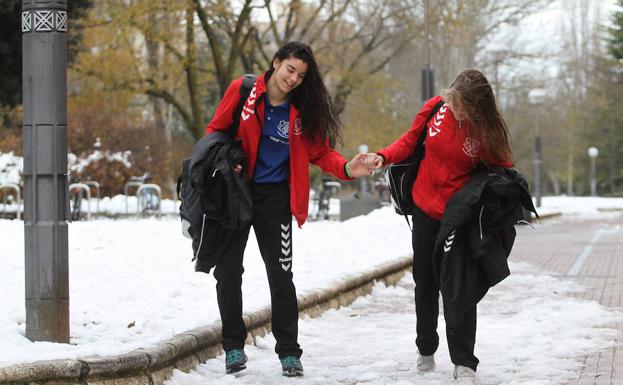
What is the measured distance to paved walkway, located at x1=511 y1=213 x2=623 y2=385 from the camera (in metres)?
6.85

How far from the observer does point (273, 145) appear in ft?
21.6

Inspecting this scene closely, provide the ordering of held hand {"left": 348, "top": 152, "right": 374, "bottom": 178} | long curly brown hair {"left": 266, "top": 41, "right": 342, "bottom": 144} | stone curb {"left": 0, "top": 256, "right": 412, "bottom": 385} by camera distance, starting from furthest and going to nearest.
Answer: held hand {"left": 348, "top": 152, "right": 374, "bottom": 178}, long curly brown hair {"left": 266, "top": 41, "right": 342, "bottom": 144}, stone curb {"left": 0, "top": 256, "right": 412, "bottom": 385}

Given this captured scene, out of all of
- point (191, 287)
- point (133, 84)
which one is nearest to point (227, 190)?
point (191, 287)

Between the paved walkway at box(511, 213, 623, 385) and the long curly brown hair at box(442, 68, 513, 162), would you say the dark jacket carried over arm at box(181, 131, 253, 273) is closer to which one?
the long curly brown hair at box(442, 68, 513, 162)

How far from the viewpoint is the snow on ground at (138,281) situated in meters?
6.57

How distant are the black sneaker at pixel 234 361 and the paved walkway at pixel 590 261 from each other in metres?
1.78

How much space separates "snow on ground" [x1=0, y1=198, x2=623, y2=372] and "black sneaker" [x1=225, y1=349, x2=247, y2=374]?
0.37 m

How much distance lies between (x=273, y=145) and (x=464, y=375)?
1.61 metres

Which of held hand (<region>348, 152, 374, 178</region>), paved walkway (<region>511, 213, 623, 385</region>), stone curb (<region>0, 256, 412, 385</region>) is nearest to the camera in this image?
stone curb (<region>0, 256, 412, 385</region>)

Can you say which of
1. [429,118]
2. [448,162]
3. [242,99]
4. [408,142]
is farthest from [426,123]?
[242,99]

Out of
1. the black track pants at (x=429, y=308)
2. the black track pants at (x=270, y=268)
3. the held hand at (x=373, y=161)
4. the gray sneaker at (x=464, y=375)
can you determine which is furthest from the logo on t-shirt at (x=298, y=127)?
the gray sneaker at (x=464, y=375)

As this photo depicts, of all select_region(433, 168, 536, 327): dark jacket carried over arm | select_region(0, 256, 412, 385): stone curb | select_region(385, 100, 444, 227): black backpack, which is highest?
select_region(385, 100, 444, 227): black backpack

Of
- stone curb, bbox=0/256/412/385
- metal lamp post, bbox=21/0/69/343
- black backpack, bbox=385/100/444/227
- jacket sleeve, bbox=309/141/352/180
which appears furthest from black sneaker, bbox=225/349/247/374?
black backpack, bbox=385/100/444/227

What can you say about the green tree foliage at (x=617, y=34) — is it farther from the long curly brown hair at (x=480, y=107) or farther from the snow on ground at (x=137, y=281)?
the long curly brown hair at (x=480, y=107)
